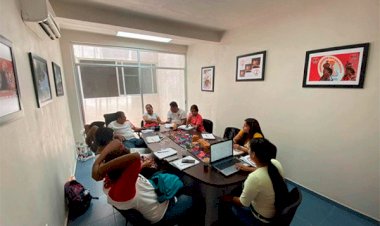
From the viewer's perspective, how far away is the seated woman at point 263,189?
1.24m

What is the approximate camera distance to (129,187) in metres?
1.25

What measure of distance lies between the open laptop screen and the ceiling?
191cm

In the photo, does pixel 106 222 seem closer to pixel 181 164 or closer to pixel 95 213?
pixel 95 213

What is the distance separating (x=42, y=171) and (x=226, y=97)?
3331 mm

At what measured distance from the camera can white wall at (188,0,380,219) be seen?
6.18ft

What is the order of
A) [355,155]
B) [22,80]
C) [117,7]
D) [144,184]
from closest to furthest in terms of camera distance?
[22,80], [144,184], [355,155], [117,7]

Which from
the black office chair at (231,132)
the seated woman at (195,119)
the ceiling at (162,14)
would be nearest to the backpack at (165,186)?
the black office chair at (231,132)

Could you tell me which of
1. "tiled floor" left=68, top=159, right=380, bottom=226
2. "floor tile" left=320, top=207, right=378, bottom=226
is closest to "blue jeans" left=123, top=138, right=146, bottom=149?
"tiled floor" left=68, top=159, right=380, bottom=226

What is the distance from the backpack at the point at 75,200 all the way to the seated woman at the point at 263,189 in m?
1.96

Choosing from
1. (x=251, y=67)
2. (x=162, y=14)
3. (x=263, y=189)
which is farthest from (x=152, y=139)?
(x=251, y=67)

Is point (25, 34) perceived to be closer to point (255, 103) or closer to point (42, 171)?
point (42, 171)

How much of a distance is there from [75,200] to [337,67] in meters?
3.65

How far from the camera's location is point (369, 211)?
195 cm

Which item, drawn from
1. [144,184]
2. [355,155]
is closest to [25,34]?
[144,184]
